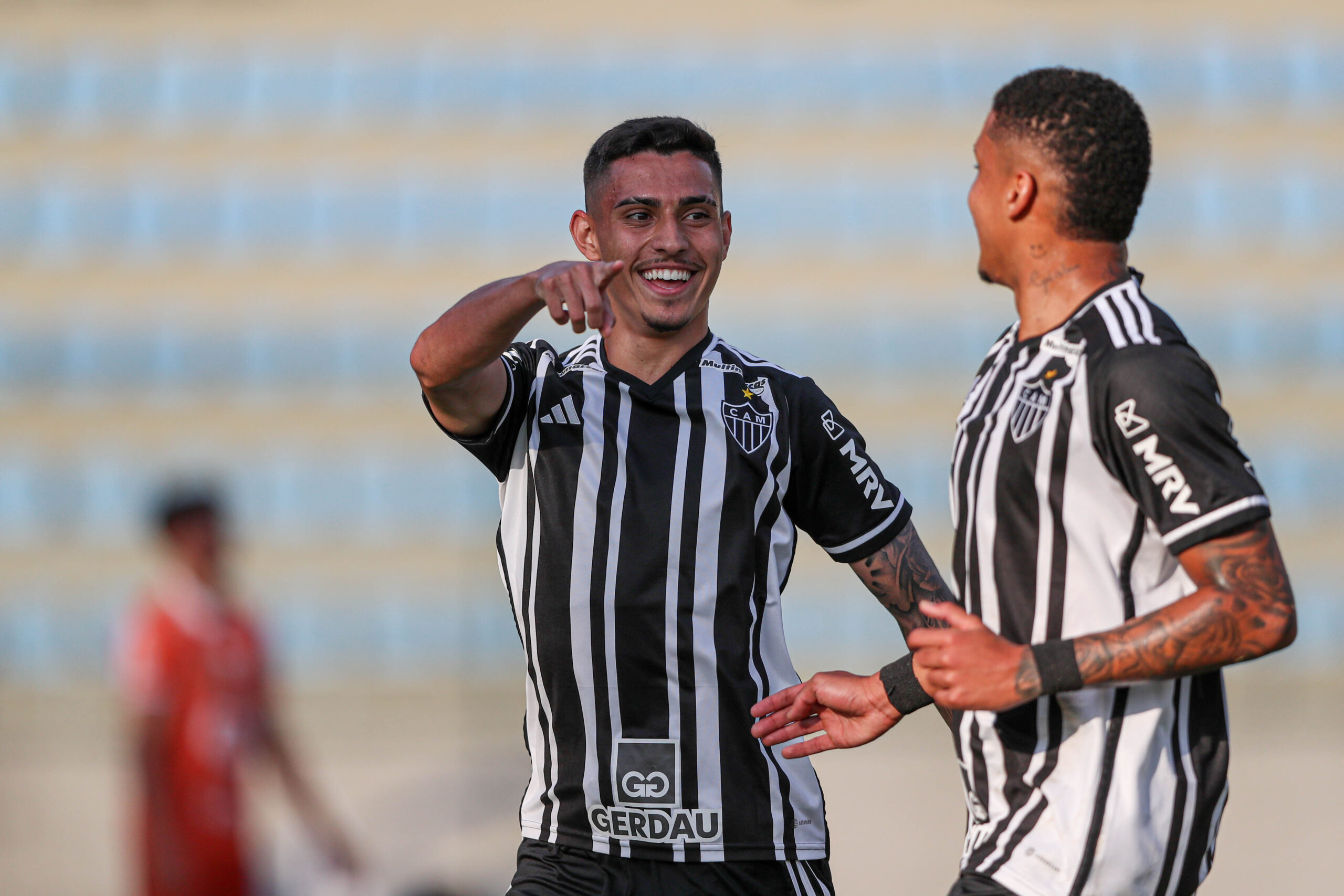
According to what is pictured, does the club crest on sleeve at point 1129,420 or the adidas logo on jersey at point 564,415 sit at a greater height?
the adidas logo on jersey at point 564,415

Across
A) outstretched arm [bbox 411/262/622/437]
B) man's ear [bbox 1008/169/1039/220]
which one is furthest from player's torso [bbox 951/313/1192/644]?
outstretched arm [bbox 411/262/622/437]

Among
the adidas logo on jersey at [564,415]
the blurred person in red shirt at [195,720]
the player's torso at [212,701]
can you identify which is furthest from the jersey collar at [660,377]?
the player's torso at [212,701]

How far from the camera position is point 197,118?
16.4 metres

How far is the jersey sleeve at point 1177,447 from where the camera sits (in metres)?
2.52

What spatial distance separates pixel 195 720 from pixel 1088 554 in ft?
17.8

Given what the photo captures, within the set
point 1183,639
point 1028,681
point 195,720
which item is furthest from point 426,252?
point 1183,639

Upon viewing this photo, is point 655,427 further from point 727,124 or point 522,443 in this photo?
point 727,124

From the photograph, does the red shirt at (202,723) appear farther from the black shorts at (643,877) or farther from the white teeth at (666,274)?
the white teeth at (666,274)

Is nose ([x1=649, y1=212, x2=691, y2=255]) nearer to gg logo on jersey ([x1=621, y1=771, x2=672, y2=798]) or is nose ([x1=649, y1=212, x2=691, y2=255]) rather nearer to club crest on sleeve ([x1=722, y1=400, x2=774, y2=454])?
club crest on sleeve ([x1=722, y1=400, x2=774, y2=454])

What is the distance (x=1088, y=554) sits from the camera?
2.69 m

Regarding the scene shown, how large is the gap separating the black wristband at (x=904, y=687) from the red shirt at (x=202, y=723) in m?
4.63

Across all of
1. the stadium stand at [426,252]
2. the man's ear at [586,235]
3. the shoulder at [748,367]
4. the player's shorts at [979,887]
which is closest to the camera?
the player's shorts at [979,887]

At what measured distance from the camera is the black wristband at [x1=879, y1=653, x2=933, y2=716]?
3.15 meters

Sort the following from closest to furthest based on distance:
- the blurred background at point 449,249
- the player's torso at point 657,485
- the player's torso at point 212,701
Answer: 1. the player's torso at point 657,485
2. the player's torso at point 212,701
3. the blurred background at point 449,249
